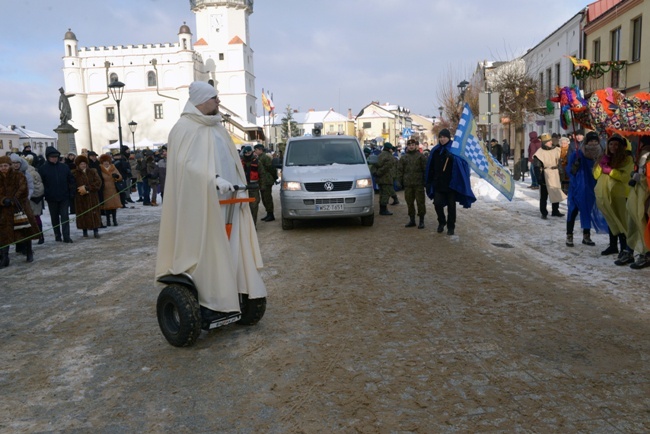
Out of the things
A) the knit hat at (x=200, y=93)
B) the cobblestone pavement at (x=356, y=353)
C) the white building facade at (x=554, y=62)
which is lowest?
the cobblestone pavement at (x=356, y=353)

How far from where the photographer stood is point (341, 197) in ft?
36.3

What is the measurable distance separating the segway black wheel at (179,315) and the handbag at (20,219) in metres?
5.58

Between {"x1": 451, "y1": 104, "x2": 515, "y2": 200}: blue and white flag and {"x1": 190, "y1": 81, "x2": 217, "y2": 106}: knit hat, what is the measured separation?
265 inches

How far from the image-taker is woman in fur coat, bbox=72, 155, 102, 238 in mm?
11695

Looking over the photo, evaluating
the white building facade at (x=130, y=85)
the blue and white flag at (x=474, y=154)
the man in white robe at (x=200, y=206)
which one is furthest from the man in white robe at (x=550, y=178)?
the white building facade at (x=130, y=85)

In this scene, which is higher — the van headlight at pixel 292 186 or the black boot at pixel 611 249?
the van headlight at pixel 292 186

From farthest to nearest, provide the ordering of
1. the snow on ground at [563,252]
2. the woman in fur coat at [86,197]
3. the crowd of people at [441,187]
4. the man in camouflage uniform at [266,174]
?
the man in camouflage uniform at [266,174], the woman in fur coat at [86,197], the crowd of people at [441,187], the snow on ground at [563,252]

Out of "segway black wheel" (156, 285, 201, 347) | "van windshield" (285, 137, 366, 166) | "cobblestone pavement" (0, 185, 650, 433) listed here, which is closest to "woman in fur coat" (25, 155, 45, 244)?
"cobblestone pavement" (0, 185, 650, 433)

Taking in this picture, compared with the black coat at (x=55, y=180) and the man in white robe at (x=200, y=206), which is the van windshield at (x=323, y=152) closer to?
the black coat at (x=55, y=180)

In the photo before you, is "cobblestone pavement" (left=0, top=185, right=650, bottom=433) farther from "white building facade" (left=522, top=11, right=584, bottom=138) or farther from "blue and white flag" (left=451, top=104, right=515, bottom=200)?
"white building facade" (left=522, top=11, right=584, bottom=138)

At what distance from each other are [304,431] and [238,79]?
78.1 metres

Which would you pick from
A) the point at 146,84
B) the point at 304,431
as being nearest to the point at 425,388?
the point at 304,431

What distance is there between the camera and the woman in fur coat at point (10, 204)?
882cm

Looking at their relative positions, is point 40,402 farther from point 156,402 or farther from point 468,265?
point 468,265
